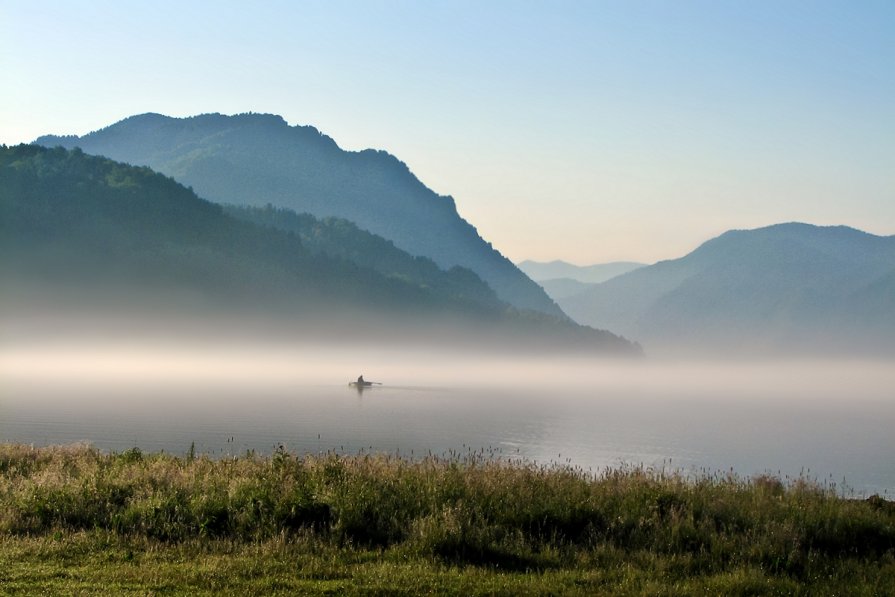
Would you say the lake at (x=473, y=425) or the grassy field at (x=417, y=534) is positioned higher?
the grassy field at (x=417, y=534)

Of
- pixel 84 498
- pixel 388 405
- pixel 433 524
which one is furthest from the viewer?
pixel 388 405

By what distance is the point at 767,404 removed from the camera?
158250mm

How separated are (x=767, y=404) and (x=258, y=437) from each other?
4339 inches

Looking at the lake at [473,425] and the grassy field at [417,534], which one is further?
the lake at [473,425]

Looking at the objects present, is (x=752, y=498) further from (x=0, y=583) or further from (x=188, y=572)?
(x=0, y=583)

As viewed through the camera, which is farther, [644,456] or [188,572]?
[644,456]

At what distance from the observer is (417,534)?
17141mm

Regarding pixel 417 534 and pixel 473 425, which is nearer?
pixel 417 534

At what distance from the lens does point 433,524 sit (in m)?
17.1

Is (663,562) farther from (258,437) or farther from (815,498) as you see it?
(258,437)

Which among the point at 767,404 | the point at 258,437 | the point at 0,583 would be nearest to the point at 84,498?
the point at 0,583

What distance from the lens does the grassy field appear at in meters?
14.6

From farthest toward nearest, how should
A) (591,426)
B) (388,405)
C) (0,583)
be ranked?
(388,405) → (591,426) → (0,583)

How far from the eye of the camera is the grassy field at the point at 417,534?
1459 cm
